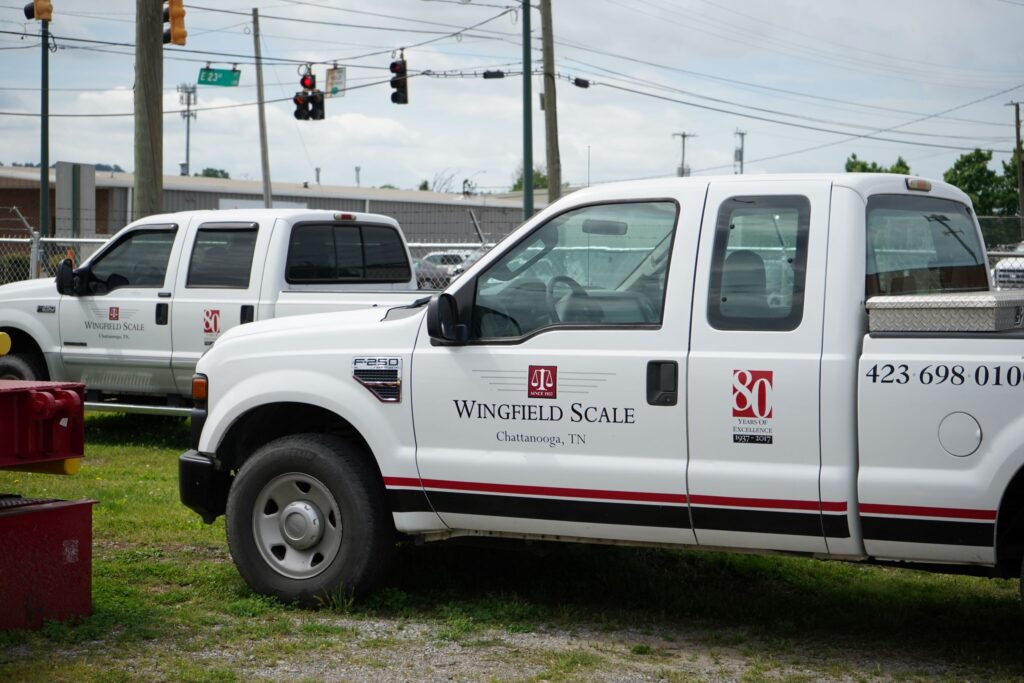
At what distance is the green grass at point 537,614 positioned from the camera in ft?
17.4

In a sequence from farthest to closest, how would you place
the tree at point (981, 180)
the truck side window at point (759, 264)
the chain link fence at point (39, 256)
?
1. the tree at point (981, 180)
2. the chain link fence at point (39, 256)
3. the truck side window at point (759, 264)

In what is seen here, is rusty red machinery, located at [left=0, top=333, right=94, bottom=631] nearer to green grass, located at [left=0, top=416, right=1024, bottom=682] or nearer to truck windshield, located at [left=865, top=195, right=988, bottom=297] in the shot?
green grass, located at [left=0, top=416, right=1024, bottom=682]

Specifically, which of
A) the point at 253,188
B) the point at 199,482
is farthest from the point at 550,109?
the point at 253,188

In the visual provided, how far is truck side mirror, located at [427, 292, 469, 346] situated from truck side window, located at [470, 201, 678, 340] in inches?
3.0

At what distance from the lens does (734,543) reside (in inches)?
207

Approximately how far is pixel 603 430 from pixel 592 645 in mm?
992

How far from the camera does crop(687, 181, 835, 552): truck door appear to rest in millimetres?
5035

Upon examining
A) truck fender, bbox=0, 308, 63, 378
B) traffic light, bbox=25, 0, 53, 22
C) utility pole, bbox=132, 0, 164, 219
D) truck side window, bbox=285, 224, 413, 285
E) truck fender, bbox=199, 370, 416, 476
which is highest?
traffic light, bbox=25, 0, 53, 22

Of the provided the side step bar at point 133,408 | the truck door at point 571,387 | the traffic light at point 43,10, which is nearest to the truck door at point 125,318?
the side step bar at point 133,408

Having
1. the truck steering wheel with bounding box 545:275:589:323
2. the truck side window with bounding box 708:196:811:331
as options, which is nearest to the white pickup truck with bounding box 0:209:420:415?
the truck steering wheel with bounding box 545:275:589:323

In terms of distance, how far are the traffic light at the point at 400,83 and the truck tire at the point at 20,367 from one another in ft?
61.7

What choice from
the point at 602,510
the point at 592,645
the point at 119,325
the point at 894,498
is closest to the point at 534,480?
the point at 602,510

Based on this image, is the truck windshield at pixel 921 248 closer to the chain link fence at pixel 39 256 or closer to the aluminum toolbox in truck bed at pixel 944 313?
the aluminum toolbox in truck bed at pixel 944 313

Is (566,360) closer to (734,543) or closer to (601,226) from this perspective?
(601,226)
